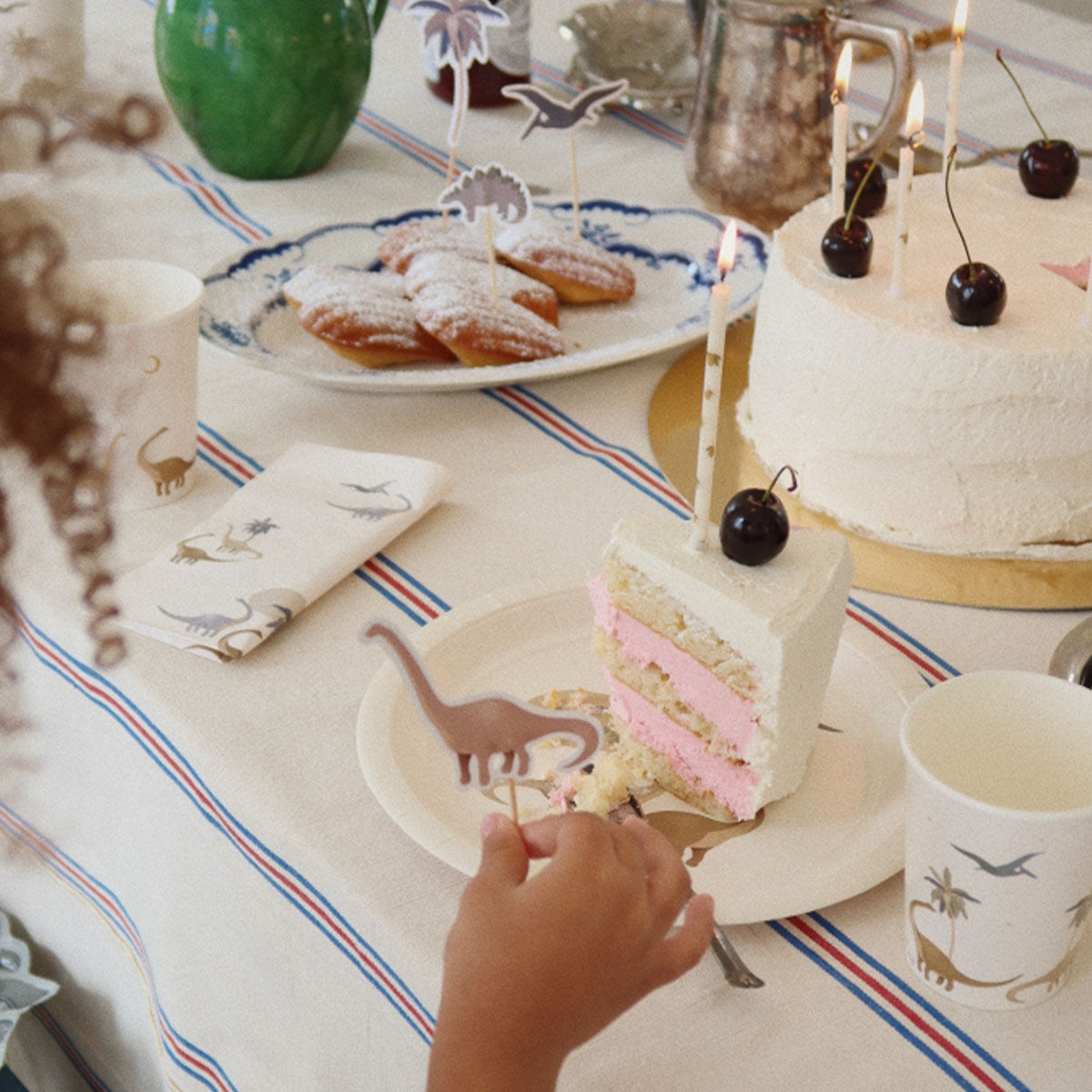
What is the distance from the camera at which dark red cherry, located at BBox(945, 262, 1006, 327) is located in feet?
3.07

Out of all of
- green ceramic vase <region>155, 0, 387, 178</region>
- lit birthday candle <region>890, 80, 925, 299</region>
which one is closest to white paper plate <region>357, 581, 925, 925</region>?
lit birthday candle <region>890, 80, 925, 299</region>

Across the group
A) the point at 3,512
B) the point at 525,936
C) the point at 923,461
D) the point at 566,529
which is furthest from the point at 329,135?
the point at 525,936

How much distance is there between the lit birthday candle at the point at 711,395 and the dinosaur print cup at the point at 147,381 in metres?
0.41

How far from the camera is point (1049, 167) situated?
3.76 ft

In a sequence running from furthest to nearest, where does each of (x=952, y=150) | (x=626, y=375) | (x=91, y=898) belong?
(x=626, y=375) → (x=952, y=150) → (x=91, y=898)

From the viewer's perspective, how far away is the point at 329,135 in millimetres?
1570

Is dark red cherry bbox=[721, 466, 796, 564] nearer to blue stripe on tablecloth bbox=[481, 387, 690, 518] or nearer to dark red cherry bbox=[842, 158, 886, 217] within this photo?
blue stripe on tablecloth bbox=[481, 387, 690, 518]

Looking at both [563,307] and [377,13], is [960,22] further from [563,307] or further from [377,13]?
[377,13]

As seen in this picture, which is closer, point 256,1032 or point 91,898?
point 256,1032

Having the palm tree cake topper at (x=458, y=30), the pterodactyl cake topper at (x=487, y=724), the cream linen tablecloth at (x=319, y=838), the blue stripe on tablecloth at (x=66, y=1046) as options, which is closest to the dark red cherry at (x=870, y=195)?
the cream linen tablecloth at (x=319, y=838)

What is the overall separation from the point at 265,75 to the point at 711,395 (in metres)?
0.92

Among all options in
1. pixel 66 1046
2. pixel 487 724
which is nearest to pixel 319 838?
pixel 487 724

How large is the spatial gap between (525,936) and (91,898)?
475mm

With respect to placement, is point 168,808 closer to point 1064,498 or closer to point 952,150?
point 1064,498
